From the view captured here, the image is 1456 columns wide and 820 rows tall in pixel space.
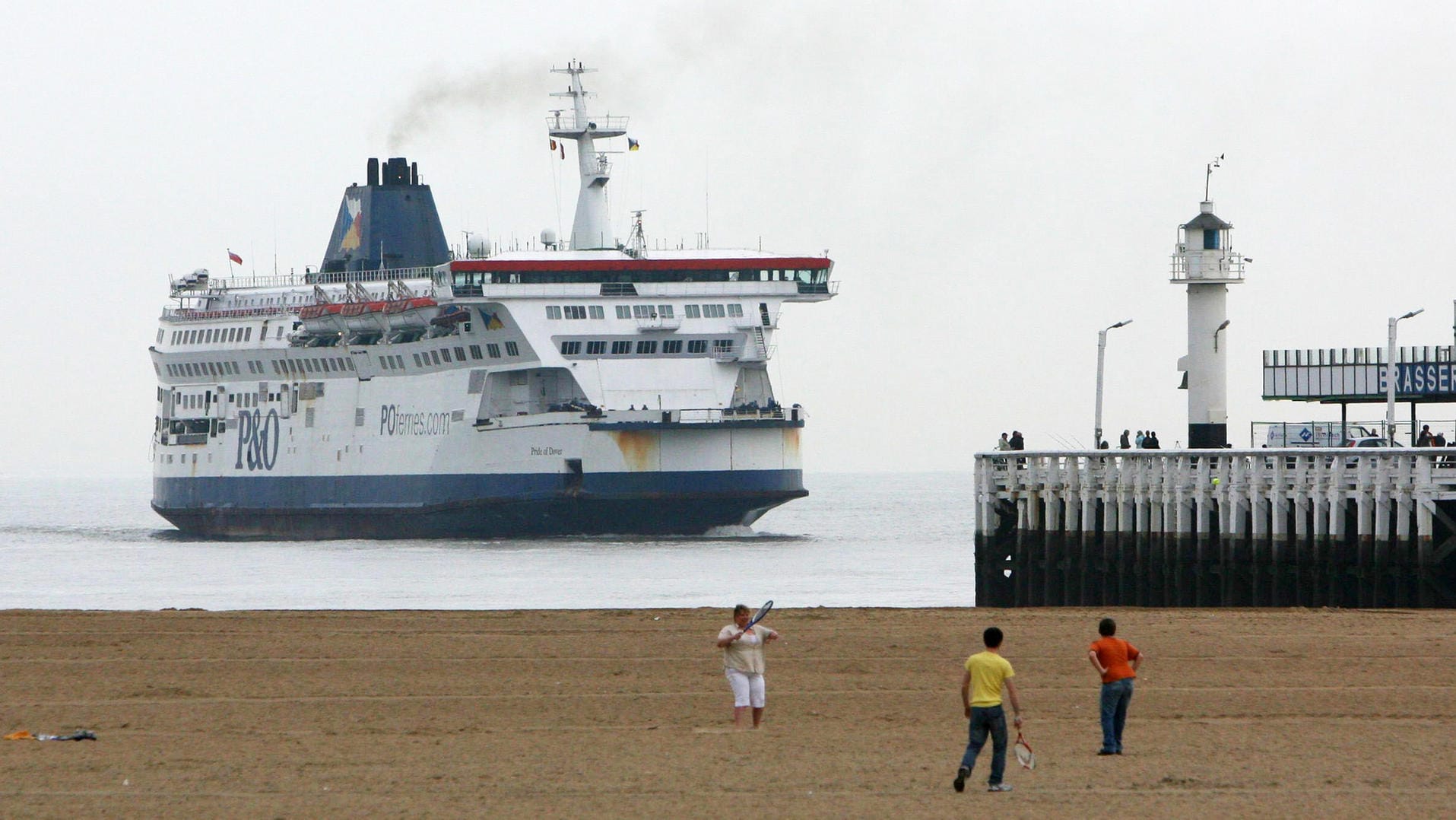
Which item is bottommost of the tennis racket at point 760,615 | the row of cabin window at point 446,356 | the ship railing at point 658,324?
the tennis racket at point 760,615

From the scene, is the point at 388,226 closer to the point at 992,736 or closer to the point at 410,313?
the point at 410,313

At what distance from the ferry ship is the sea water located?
114 centimetres

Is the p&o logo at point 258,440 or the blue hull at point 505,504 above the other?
the p&o logo at point 258,440

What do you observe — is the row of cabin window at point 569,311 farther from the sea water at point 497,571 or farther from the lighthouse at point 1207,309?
the lighthouse at point 1207,309

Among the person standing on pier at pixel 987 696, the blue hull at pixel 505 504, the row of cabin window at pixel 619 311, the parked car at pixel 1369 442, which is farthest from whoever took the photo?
the row of cabin window at pixel 619 311

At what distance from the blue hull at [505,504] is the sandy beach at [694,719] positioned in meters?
27.6

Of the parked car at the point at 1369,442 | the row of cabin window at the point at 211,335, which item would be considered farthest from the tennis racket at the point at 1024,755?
the row of cabin window at the point at 211,335

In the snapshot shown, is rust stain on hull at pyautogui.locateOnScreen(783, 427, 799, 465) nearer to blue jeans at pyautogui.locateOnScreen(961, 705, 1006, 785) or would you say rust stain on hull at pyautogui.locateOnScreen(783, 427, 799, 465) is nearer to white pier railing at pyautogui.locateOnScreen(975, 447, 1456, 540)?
white pier railing at pyautogui.locateOnScreen(975, 447, 1456, 540)

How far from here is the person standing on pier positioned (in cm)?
1352

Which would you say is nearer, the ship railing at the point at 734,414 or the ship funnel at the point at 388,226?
the ship railing at the point at 734,414

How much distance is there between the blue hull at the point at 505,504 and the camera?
5309cm

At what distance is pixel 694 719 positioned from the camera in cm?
1752

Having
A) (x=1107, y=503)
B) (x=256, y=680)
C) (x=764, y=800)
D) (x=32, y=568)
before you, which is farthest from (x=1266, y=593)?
(x=32, y=568)

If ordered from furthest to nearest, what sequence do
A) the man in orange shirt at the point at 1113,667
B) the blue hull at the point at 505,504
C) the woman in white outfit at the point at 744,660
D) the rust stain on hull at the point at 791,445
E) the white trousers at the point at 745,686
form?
the rust stain on hull at the point at 791,445, the blue hull at the point at 505,504, the white trousers at the point at 745,686, the woman in white outfit at the point at 744,660, the man in orange shirt at the point at 1113,667
